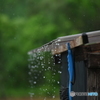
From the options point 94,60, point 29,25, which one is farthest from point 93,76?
point 29,25

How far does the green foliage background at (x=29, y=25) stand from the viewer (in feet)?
72.8

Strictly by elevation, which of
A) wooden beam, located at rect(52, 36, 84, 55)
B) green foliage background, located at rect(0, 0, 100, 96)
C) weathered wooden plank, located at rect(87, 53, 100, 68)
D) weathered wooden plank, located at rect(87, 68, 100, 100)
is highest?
green foliage background, located at rect(0, 0, 100, 96)

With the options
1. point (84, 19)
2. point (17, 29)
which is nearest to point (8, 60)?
point (17, 29)

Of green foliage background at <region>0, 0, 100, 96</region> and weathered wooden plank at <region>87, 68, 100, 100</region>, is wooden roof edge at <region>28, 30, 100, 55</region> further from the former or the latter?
green foliage background at <region>0, 0, 100, 96</region>

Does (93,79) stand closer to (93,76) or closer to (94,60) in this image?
(93,76)

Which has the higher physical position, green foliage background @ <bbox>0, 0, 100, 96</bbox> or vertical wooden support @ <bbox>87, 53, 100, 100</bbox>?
green foliage background @ <bbox>0, 0, 100, 96</bbox>

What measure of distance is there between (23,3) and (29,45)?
3684mm

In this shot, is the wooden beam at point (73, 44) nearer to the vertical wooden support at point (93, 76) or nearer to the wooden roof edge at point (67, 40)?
the wooden roof edge at point (67, 40)

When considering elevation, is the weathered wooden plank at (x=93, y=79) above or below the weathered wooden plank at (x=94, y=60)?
below

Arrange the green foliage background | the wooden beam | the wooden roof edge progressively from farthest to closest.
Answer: the green foliage background
the wooden roof edge
the wooden beam

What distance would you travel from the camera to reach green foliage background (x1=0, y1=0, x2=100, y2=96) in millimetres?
22203

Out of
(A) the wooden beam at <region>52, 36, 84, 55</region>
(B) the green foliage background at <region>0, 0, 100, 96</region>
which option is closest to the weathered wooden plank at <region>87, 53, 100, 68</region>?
(A) the wooden beam at <region>52, 36, 84, 55</region>

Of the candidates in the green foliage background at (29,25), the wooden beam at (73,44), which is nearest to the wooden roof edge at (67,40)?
the wooden beam at (73,44)

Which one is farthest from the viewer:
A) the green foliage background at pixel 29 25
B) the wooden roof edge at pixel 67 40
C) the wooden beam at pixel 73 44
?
the green foliage background at pixel 29 25
